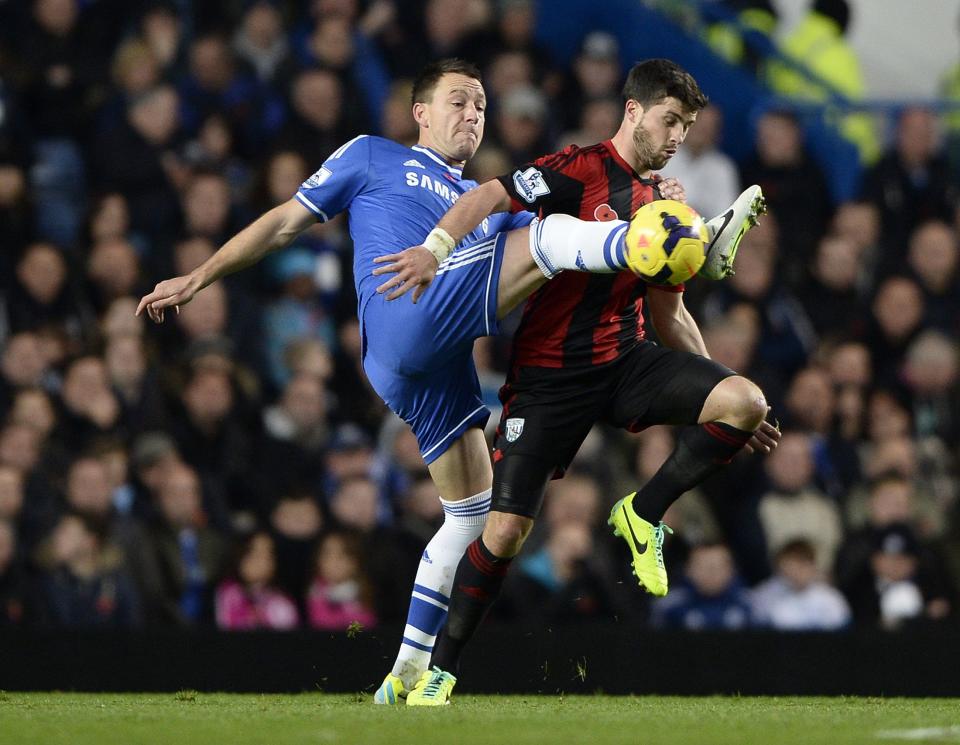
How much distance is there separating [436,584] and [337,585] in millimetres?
1858

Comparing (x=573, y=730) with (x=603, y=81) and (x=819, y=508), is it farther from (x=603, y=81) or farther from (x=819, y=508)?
(x=603, y=81)

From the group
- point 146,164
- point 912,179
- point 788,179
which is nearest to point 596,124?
point 788,179

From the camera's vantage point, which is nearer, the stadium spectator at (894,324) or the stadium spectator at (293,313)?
the stadium spectator at (293,313)

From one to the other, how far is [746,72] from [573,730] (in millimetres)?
7471

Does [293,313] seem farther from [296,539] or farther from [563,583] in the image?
[563,583]

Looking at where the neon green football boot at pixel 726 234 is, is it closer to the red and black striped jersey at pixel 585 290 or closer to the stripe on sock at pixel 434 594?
the red and black striped jersey at pixel 585 290

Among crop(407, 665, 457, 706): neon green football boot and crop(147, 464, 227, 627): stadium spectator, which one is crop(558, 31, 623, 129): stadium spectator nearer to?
crop(147, 464, 227, 627): stadium spectator

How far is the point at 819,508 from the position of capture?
880 cm

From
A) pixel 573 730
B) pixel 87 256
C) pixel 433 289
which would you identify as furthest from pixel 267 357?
pixel 573 730

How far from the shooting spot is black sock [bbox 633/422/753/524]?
557 centimetres

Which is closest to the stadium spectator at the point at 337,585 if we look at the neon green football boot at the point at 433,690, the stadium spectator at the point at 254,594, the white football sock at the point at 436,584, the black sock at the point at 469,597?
the stadium spectator at the point at 254,594

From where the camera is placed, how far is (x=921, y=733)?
15.1 ft

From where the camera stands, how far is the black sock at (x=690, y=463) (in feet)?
18.3

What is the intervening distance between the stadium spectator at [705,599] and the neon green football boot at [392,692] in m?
2.43
